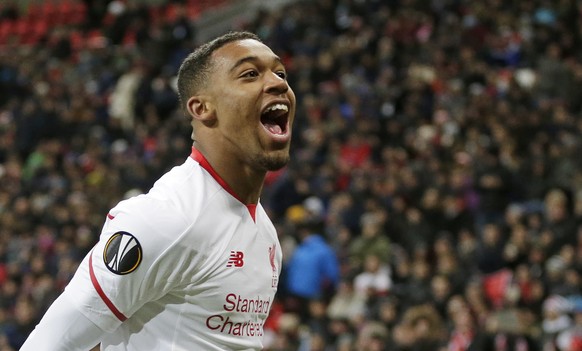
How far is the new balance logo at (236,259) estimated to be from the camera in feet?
10.0

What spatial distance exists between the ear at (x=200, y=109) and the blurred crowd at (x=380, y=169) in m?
6.33

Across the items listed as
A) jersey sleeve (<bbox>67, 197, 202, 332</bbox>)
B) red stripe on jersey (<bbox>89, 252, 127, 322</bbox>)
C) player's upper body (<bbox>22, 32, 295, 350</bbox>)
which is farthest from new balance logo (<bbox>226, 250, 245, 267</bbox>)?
red stripe on jersey (<bbox>89, 252, 127, 322</bbox>)

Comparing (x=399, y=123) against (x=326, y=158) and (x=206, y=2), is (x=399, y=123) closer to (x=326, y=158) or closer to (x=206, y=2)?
(x=326, y=158)

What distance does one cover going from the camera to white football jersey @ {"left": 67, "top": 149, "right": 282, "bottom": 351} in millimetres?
2830

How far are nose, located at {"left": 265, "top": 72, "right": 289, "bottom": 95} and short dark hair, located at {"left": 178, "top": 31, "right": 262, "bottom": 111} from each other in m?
0.19

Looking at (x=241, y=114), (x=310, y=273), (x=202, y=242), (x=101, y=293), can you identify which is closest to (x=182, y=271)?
(x=202, y=242)

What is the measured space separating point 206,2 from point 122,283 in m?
19.6

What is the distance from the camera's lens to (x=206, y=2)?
22.0m

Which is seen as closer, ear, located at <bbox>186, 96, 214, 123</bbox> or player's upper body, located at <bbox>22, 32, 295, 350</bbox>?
player's upper body, located at <bbox>22, 32, 295, 350</bbox>

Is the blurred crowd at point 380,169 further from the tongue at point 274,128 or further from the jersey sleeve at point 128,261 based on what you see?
the jersey sleeve at point 128,261

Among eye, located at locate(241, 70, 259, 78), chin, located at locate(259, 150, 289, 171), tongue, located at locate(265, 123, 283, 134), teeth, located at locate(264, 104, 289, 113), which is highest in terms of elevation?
eye, located at locate(241, 70, 259, 78)

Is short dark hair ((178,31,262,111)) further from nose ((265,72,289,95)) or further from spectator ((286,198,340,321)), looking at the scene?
spectator ((286,198,340,321))

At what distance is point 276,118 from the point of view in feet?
10.4

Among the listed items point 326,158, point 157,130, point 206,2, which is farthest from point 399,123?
point 206,2
